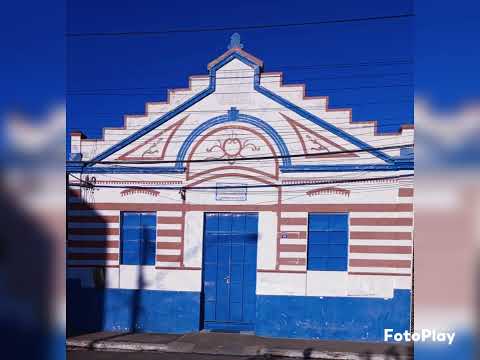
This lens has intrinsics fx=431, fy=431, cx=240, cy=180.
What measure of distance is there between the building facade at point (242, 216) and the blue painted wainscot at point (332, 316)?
0.06 feet

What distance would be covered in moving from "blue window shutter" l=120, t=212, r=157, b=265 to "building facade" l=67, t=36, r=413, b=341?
2 cm

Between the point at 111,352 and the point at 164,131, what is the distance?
12.3 feet

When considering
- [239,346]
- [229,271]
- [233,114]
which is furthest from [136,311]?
[233,114]

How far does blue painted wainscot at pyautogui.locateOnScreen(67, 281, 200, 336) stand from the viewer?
7.54 m

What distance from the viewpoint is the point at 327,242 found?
721 centimetres

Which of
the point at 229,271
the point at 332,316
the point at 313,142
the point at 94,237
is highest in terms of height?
the point at 313,142

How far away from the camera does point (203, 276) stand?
763cm

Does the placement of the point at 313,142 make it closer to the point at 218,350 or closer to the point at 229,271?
the point at 229,271

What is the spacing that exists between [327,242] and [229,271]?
1793mm

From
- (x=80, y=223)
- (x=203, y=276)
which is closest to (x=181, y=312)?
(x=203, y=276)

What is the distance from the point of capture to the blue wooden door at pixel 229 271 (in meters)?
7.52
